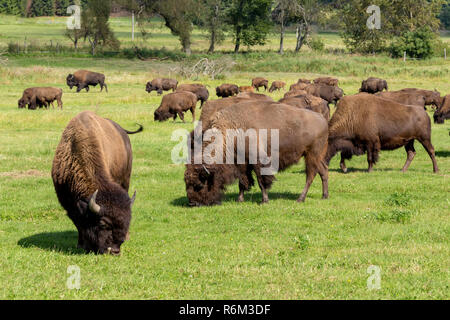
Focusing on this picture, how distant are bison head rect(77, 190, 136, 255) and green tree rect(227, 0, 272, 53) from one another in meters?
76.8

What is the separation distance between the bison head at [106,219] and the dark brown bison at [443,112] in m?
20.6

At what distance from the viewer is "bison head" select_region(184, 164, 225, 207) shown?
11.5m

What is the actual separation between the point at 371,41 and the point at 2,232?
72479 millimetres

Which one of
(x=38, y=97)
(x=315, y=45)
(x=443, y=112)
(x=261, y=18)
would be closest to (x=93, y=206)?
(x=443, y=112)

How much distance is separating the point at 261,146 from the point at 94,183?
461 centimetres

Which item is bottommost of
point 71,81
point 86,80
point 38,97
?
point 71,81

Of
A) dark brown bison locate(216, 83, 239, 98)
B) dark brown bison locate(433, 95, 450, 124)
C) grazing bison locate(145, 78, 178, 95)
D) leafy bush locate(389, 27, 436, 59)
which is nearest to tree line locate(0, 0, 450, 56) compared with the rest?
leafy bush locate(389, 27, 436, 59)

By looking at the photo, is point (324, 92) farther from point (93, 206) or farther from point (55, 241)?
point (93, 206)

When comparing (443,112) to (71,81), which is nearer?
(443,112)

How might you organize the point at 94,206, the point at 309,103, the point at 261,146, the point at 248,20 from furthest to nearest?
the point at 248,20
the point at 309,103
the point at 261,146
the point at 94,206

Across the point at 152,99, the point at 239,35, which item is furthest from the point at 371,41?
the point at 152,99

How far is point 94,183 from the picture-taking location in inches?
309

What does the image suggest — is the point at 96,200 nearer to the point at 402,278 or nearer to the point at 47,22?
the point at 402,278

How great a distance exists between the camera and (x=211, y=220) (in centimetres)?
1045
